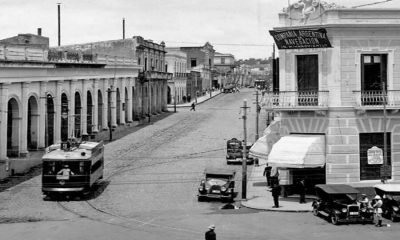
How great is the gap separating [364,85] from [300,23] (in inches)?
176

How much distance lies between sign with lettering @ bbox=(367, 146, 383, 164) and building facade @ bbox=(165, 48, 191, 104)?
71919 mm

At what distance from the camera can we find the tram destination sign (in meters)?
30.0

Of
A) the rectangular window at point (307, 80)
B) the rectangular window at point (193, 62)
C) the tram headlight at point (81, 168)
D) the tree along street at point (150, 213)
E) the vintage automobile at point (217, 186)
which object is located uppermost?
the rectangular window at point (193, 62)

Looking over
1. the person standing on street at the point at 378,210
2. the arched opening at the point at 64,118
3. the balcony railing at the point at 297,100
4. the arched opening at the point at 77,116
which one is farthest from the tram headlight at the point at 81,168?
the arched opening at the point at 77,116

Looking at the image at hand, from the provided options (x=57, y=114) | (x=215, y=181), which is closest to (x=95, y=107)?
(x=57, y=114)

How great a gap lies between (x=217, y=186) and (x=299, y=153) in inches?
178

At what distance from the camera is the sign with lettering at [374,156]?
30.8 m

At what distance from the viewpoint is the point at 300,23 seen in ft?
101

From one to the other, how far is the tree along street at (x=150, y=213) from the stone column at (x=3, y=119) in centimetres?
490

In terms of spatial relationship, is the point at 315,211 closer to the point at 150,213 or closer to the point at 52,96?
the point at 150,213

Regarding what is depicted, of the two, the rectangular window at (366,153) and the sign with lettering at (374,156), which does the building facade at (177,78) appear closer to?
the rectangular window at (366,153)

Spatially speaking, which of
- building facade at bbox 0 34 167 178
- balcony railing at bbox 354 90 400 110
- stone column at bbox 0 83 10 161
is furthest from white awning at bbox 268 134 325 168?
stone column at bbox 0 83 10 161

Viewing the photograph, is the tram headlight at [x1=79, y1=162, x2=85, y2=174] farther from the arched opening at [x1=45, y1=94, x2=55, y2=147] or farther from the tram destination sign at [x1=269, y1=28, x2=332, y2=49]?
the arched opening at [x1=45, y1=94, x2=55, y2=147]

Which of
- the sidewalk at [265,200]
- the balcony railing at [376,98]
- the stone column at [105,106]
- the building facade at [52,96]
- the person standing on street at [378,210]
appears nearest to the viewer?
the person standing on street at [378,210]
